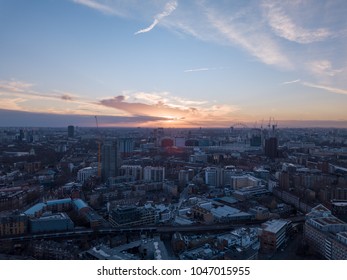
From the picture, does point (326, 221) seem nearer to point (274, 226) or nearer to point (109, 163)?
point (274, 226)

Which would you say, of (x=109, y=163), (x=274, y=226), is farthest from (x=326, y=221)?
(x=109, y=163)

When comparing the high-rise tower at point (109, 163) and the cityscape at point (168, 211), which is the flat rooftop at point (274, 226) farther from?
the high-rise tower at point (109, 163)

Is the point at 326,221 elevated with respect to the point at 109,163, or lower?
lower

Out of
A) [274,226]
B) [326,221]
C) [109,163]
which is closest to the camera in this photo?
[326,221]

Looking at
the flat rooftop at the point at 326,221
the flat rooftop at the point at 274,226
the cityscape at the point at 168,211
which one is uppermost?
the flat rooftop at the point at 326,221

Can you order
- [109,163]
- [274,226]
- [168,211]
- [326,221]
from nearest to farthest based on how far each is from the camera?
[326,221] < [274,226] < [168,211] < [109,163]

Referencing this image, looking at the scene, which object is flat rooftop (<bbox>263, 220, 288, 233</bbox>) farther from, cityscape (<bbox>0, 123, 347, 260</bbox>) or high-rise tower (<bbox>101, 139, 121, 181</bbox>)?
high-rise tower (<bbox>101, 139, 121, 181</bbox>)

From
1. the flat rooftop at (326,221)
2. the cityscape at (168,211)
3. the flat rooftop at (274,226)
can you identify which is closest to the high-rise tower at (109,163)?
the cityscape at (168,211)
